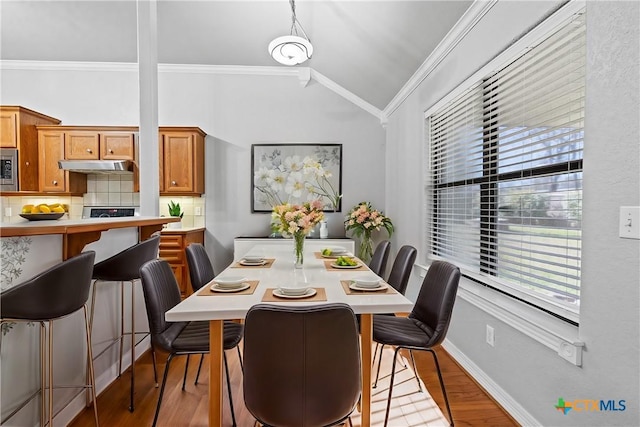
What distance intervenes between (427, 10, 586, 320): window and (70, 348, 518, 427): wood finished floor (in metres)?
0.72

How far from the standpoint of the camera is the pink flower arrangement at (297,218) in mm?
2107

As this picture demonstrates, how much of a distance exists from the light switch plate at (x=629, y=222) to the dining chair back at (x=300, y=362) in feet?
3.43

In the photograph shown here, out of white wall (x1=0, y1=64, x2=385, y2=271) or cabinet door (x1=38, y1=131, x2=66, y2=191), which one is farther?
white wall (x1=0, y1=64, x2=385, y2=271)

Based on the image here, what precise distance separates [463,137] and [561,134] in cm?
112

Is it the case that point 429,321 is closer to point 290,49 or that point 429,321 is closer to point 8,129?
point 290,49

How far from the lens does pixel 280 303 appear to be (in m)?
1.57

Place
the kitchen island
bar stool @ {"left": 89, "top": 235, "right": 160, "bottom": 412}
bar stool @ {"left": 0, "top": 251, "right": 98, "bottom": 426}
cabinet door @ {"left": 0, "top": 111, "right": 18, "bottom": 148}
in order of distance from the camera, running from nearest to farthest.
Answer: bar stool @ {"left": 0, "top": 251, "right": 98, "bottom": 426}
the kitchen island
bar stool @ {"left": 89, "top": 235, "right": 160, "bottom": 412}
cabinet door @ {"left": 0, "top": 111, "right": 18, "bottom": 148}

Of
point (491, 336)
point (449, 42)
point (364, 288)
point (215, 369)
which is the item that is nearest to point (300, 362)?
point (215, 369)

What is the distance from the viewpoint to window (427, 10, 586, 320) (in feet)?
5.30

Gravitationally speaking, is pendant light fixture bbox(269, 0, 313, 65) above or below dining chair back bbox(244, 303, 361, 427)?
above

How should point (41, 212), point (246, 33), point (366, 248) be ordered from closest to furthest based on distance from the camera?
1. point (41, 212)
2. point (246, 33)
3. point (366, 248)

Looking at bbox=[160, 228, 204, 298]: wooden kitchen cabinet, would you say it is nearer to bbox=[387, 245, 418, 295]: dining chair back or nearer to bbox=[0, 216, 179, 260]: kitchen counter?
bbox=[0, 216, 179, 260]: kitchen counter

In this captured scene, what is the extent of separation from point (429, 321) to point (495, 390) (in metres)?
0.67

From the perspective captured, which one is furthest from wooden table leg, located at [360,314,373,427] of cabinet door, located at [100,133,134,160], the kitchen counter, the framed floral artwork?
cabinet door, located at [100,133,134,160]
